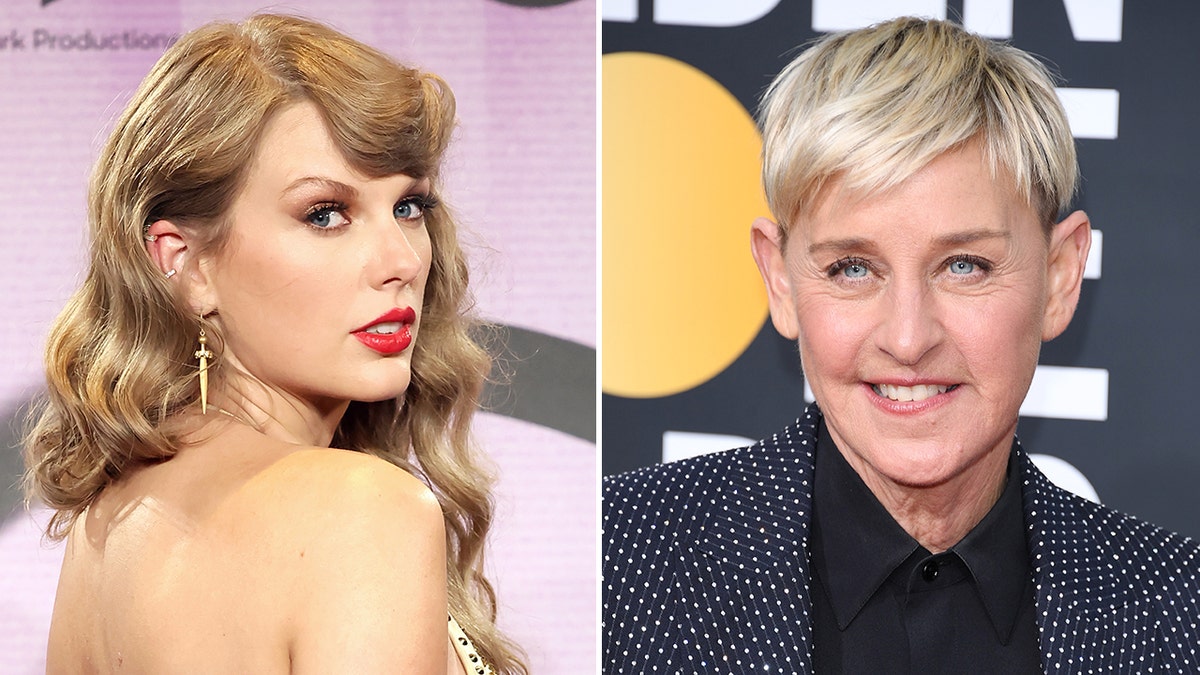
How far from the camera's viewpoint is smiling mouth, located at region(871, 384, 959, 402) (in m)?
2.20

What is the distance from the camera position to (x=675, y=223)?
2.84 meters

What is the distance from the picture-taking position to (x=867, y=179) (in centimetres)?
211

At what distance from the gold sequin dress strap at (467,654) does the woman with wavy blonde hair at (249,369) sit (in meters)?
0.05

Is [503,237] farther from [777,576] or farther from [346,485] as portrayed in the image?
[346,485]

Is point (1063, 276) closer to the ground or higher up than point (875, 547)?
higher up

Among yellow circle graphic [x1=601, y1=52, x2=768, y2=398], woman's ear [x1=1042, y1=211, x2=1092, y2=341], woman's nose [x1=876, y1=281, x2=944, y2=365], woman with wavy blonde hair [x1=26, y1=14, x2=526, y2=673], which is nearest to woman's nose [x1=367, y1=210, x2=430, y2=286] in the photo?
woman with wavy blonde hair [x1=26, y1=14, x2=526, y2=673]

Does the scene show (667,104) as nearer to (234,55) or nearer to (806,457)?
(806,457)

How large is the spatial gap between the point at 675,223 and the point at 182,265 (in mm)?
1130

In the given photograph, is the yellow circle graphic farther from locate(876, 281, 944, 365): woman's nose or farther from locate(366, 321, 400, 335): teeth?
locate(366, 321, 400, 335): teeth

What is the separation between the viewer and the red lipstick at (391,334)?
2.01 m

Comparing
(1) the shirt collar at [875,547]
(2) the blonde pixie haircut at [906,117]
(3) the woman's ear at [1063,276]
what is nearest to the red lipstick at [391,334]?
(2) the blonde pixie haircut at [906,117]

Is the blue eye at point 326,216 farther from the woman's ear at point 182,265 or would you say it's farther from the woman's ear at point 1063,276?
the woman's ear at point 1063,276

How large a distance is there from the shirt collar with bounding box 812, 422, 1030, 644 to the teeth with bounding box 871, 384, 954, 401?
145mm

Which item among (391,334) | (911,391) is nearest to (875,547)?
(911,391)
